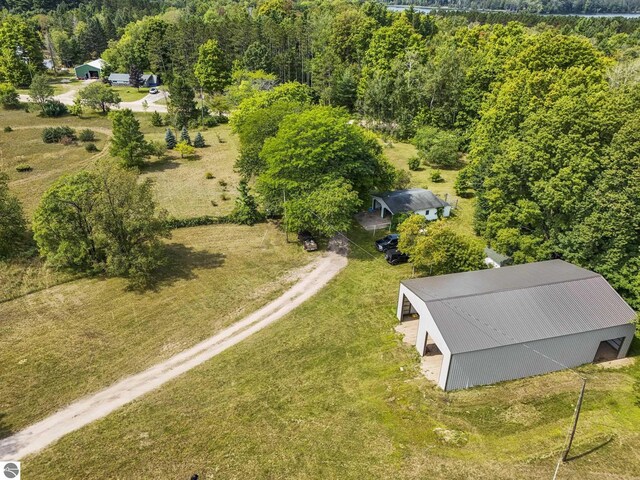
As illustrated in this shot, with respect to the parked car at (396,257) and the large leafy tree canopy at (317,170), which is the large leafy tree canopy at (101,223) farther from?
the parked car at (396,257)

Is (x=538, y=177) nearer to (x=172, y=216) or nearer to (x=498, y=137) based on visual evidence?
(x=498, y=137)

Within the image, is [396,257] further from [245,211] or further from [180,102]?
[180,102]

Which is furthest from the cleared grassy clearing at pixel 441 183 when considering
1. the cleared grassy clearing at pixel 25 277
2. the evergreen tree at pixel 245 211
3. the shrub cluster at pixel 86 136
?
the shrub cluster at pixel 86 136

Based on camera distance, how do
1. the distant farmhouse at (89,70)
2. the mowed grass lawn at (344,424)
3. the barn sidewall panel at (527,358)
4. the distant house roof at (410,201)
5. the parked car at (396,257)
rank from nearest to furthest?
the mowed grass lawn at (344,424), the barn sidewall panel at (527,358), the parked car at (396,257), the distant house roof at (410,201), the distant farmhouse at (89,70)

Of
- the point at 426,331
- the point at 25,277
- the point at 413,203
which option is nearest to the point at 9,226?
the point at 25,277

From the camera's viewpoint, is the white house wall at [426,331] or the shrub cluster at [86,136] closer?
the white house wall at [426,331]

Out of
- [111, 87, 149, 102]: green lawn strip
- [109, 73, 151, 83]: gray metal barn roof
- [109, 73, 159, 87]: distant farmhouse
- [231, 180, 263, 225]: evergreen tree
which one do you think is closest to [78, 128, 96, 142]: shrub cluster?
[111, 87, 149, 102]: green lawn strip
